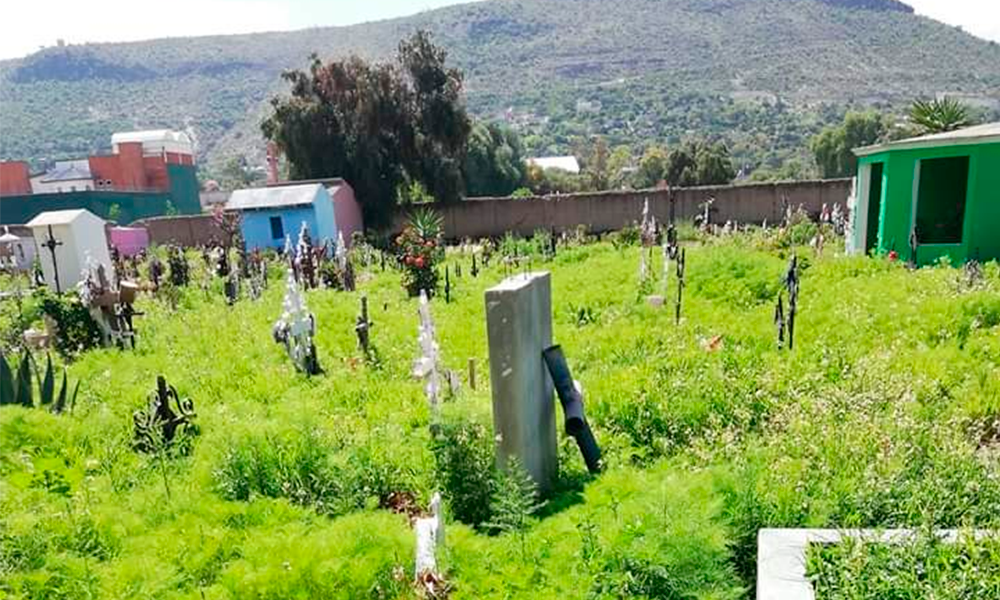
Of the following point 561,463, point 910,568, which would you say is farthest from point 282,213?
point 910,568

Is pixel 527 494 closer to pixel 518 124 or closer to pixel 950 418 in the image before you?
pixel 950 418

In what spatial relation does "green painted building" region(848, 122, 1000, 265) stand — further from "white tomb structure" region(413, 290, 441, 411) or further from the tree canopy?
the tree canopy

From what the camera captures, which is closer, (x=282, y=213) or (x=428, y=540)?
(x=428, y=540)

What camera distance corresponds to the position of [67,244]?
12.5 meters

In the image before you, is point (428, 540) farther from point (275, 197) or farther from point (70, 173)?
point (70, 173)

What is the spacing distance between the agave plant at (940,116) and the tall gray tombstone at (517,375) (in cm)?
1677

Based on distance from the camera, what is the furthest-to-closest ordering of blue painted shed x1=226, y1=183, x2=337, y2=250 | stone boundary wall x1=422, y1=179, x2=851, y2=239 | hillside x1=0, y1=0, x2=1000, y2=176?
1. hillside x1=0, y1=0, x2=1000, y2=176
2. stone boundary wall x1=422, y1=179, x2=851, y2=239
3. blue painted shed x1=226, y1=183, x2=337, y2=250

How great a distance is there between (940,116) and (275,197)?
1933 centimetres

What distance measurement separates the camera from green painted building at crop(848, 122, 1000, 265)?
1129cm

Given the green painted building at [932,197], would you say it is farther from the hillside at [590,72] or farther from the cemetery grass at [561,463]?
Result: the hillside at [590,72]

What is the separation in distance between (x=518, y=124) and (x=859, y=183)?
107 metres

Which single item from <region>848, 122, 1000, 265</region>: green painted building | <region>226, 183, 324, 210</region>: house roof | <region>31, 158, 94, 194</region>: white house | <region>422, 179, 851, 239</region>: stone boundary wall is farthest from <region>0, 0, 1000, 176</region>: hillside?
<region>848, 122, 1000, 265</region>: green painted building

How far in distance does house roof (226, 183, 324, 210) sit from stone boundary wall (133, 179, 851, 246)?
2047 mm

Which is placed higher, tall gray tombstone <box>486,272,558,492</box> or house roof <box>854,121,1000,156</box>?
house roof <box>854,121,1000,156</box>
